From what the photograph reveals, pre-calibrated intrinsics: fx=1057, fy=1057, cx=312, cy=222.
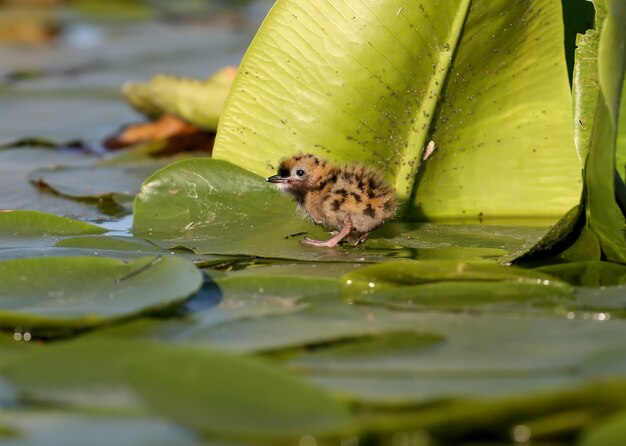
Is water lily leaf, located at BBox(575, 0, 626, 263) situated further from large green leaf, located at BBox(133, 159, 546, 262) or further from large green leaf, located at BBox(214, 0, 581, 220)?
large green leaf, located at BBox(214, 0, 581, 220)

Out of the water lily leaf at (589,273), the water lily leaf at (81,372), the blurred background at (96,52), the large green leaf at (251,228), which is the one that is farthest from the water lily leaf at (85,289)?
the blurred background at (96,52)

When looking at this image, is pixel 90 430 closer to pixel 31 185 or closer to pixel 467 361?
pixel 467 361

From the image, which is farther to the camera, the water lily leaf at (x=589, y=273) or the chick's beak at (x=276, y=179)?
the chick's beak at (x=276, y=179)

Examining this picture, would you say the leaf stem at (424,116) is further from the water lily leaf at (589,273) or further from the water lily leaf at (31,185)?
the water lily leaf at (31,185)

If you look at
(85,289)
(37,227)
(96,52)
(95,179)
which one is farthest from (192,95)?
(96,52)

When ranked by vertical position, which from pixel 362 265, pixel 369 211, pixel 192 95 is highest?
pixel 192 95
